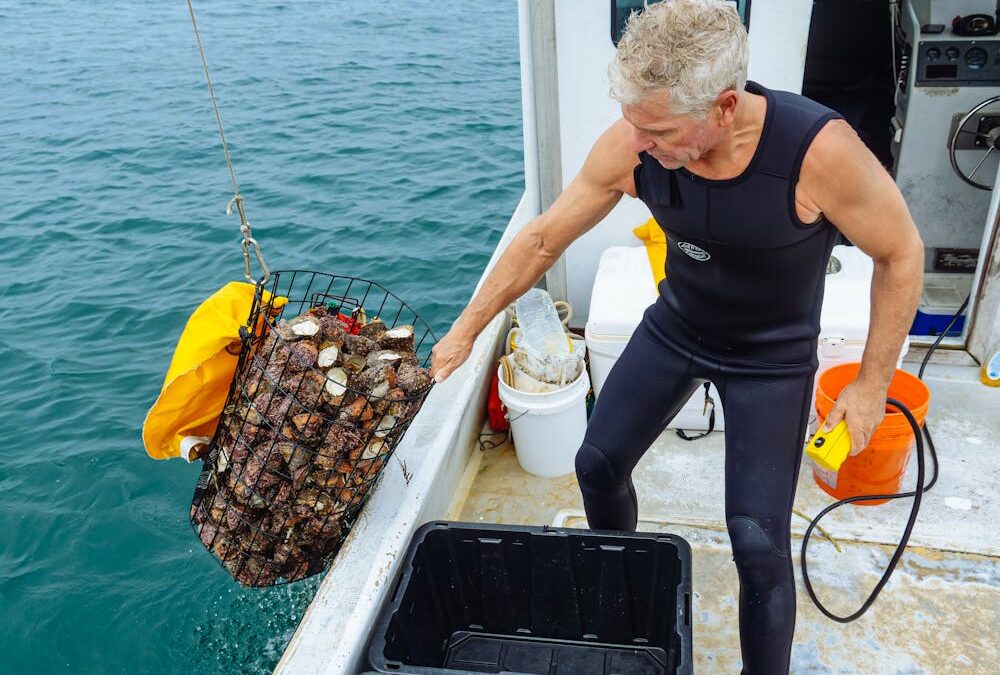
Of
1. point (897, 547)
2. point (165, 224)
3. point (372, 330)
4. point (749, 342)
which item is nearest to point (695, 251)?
point (749, 342)

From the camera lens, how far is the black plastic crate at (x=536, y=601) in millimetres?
2191

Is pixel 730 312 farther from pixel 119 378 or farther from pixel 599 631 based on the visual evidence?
pixel 119 378

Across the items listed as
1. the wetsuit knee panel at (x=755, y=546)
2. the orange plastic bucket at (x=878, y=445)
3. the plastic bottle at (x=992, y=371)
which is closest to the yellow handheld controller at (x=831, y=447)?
the wetsuit knee panel at (x=755, y=546)

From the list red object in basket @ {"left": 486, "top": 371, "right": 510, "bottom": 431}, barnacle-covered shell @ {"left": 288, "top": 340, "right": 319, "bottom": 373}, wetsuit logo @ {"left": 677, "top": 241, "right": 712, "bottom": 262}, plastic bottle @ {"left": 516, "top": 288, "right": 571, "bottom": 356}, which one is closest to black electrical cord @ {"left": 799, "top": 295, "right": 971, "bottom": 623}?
wetsuit logo @ {"left": 677, "top": 241, "right": 712, "bottom": 262}

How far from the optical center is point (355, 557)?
2.34 meters

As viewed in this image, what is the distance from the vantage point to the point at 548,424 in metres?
3.00

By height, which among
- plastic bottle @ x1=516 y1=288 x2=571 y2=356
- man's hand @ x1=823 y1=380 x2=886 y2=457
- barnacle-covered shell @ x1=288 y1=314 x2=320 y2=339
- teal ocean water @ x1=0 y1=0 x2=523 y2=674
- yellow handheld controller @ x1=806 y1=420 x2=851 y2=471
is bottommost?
teal ocean water @ x1=0 y1=0 x2=523 y2=674

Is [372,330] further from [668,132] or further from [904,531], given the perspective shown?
[904,531]

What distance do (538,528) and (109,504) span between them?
3.05 meters

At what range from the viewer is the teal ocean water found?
3.57 meters

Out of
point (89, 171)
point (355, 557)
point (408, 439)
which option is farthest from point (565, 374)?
point (89, 171)

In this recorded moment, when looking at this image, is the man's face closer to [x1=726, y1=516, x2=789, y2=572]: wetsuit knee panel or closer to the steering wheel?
[x1=726, y1=516, x2=789, y2=572]: wetsuit knee panel

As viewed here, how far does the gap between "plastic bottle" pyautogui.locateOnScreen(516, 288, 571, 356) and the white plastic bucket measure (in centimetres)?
19

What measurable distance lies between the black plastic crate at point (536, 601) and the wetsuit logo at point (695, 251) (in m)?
0.78
